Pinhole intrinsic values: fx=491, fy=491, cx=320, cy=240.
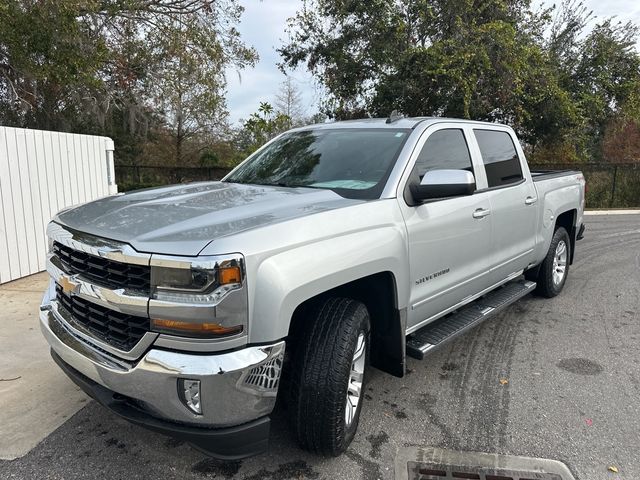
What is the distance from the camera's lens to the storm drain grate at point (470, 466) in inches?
104

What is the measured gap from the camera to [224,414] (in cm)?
216

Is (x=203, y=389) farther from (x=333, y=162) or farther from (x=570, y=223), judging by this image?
(x=570, y=223)

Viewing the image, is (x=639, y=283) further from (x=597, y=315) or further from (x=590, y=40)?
(x=590, y=40)

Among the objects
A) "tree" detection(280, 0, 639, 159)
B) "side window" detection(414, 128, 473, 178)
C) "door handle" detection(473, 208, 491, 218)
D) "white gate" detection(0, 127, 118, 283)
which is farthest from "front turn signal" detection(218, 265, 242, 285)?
"tree" detection(280, 0, 639, 159)

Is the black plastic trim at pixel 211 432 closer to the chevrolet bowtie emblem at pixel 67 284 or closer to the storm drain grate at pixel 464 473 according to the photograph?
the chevrolet bowtie emblem at pixel 67 284

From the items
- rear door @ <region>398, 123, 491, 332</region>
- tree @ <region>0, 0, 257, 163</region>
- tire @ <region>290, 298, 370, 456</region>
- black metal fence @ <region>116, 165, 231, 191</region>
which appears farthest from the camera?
black metal fence @ <region>116, 165, 231, 191</region>

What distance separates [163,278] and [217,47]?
46.7 ft

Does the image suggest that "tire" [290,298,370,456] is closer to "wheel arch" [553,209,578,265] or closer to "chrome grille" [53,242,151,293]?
"chrome grille" [53,242,151,293]

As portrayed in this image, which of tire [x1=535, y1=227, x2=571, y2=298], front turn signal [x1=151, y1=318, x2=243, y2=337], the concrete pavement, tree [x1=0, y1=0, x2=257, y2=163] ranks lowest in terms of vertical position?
the concrete pavement

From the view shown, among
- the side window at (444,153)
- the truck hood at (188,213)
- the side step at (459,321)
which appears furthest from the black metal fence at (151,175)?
the truck hood at (188,213)

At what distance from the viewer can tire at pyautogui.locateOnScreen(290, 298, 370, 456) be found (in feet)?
8.16

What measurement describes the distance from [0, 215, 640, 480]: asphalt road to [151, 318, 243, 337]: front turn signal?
1016mm

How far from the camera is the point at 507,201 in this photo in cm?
434

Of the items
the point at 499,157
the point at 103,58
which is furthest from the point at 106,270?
the point at 103,58
